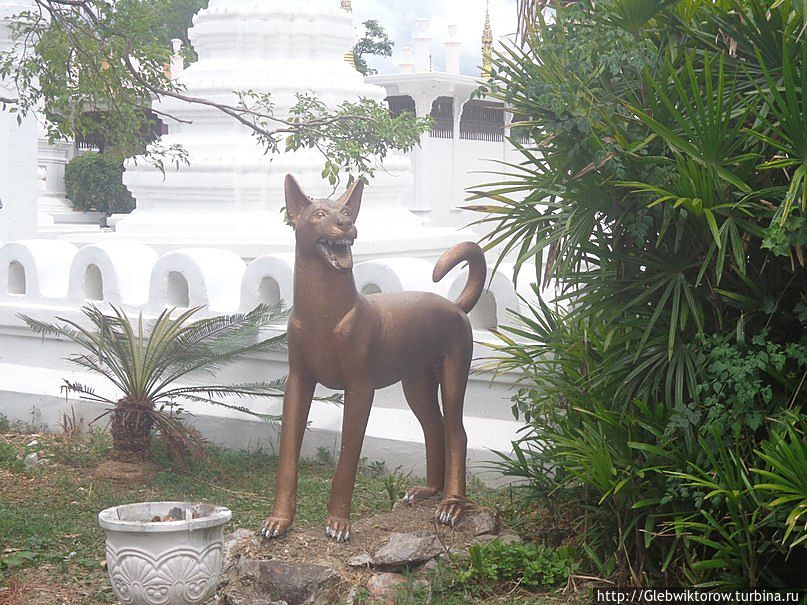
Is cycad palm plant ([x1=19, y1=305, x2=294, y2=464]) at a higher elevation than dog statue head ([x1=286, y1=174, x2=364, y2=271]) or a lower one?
lower

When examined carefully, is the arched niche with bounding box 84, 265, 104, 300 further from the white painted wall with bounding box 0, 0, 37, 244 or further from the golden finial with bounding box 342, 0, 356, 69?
the golden finial with bounding box 342, 0, 356, 69

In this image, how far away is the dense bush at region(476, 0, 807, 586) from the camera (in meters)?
4.70

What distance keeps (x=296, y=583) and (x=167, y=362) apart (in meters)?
2.69

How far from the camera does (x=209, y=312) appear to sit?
8.13m

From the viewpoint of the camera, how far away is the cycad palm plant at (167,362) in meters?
7.32

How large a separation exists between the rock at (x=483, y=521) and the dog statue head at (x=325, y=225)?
1.45 meters

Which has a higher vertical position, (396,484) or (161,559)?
(161,559)

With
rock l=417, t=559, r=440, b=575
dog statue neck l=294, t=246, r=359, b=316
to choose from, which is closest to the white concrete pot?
rock l=417, t=559, r=440, b=575

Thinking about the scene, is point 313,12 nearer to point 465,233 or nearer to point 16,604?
point 465,233

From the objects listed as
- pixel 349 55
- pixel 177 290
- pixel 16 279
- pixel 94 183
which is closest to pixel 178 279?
pixel 177 290

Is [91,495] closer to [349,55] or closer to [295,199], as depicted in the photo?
[295,199]

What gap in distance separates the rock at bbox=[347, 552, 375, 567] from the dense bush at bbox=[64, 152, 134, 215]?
23.1 meters

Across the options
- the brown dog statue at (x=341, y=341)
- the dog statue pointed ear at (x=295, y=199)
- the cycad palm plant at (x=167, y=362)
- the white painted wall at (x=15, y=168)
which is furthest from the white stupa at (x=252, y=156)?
the dog statue pointed ear at (x=295, y=199)

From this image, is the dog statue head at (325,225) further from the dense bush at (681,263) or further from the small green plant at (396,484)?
the small green plant at (396,484)
